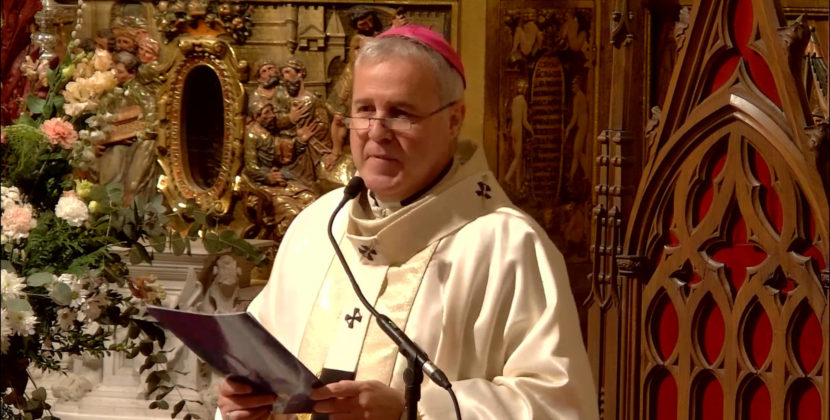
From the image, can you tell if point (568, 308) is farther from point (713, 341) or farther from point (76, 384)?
point (76, 384)

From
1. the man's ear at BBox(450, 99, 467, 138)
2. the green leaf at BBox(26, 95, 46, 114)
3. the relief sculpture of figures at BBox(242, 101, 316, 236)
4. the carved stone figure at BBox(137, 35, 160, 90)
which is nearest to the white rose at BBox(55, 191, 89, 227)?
the green leaf at BBox(26, 95, 46, 114)

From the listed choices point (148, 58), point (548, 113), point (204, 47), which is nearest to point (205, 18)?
point (204, 47)

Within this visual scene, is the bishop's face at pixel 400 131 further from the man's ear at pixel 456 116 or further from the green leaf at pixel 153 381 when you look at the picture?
the green leaf at pixel 153 381

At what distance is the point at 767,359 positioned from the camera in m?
3.15

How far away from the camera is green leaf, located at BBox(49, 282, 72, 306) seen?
9.89ft

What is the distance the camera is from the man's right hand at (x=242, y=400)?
101 inches

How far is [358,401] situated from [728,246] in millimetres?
1192

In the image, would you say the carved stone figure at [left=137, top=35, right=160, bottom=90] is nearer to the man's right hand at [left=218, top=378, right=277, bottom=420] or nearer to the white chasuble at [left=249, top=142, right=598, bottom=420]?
the white chasuble at [left=249, top=142, right=598, bottom=420]

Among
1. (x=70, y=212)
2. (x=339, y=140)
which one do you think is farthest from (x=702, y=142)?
(x=339, y=140)

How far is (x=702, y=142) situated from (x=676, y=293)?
0.39 metres

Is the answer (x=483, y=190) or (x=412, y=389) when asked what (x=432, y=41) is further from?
(x=412, y=389)

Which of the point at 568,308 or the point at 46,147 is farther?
the point at 46,147

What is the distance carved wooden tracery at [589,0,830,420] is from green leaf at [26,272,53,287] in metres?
1.43

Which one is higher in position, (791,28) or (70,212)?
(791,28)
